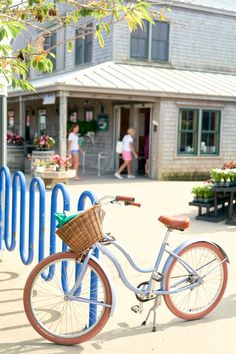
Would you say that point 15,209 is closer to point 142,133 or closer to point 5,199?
point 5,199

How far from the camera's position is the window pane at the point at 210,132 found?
18.7 meters

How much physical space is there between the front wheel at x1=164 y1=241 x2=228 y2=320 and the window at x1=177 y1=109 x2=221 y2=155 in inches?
526

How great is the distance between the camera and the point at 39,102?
2494 cm

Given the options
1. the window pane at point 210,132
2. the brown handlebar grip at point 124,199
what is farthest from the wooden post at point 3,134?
the window pane at point 210,132

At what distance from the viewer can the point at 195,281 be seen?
15.1 ft

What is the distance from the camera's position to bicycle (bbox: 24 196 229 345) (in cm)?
407

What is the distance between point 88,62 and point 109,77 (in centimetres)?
408

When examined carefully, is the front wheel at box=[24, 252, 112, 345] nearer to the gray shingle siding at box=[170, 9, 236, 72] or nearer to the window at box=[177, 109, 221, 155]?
the window at box=[177, 109, 221, 155]

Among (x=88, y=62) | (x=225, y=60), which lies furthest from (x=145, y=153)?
(x=225, y=60)

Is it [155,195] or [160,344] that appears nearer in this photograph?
[160,344]

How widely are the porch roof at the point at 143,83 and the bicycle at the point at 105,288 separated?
11094mm

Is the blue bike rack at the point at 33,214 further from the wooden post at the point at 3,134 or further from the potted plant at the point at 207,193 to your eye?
the potted plant at the point at 207,193

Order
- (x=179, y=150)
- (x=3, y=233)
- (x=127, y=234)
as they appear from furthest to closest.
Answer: (x=179, y=150) < (x=127, y=234) < (x=3, y=233)

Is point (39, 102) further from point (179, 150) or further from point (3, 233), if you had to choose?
point (3, 233)
